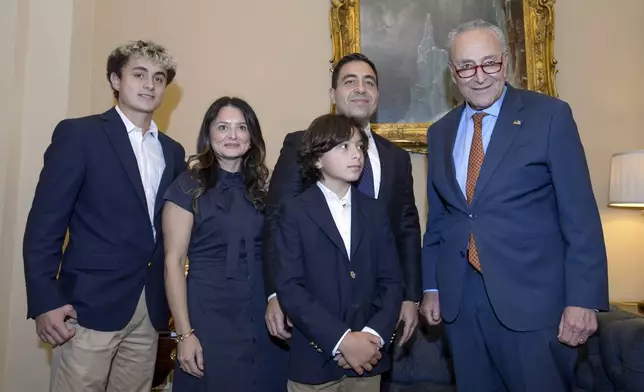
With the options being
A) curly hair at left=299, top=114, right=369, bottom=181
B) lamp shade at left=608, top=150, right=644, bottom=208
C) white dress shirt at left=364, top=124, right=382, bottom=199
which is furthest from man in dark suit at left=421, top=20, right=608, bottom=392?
lamp shade at left=608, top=150, right=644, bottom=208

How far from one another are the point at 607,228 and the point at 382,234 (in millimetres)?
1965

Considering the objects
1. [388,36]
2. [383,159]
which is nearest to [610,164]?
[388,36]

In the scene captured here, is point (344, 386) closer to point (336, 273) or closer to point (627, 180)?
point (336, 273)

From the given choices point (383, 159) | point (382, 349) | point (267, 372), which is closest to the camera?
point (382, 349)

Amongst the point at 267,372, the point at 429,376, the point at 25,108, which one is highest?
the point at 25,108

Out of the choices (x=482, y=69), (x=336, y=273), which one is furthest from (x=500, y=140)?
(x=336, y=273)

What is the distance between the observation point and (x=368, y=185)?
2.05m

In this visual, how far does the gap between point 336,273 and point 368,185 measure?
1.50ft

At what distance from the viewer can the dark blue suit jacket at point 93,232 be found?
1.82 meters

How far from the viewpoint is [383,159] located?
210cm

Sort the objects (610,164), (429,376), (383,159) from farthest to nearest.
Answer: (610,164)
(429,376)
(383,159)

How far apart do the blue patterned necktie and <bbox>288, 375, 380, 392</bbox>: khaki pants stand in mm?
678

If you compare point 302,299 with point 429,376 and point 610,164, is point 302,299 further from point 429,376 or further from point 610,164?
point 610,164

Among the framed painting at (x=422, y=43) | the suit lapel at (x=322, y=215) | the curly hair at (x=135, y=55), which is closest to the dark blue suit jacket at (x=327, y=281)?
the suit lapel at (x=322, y=215)
